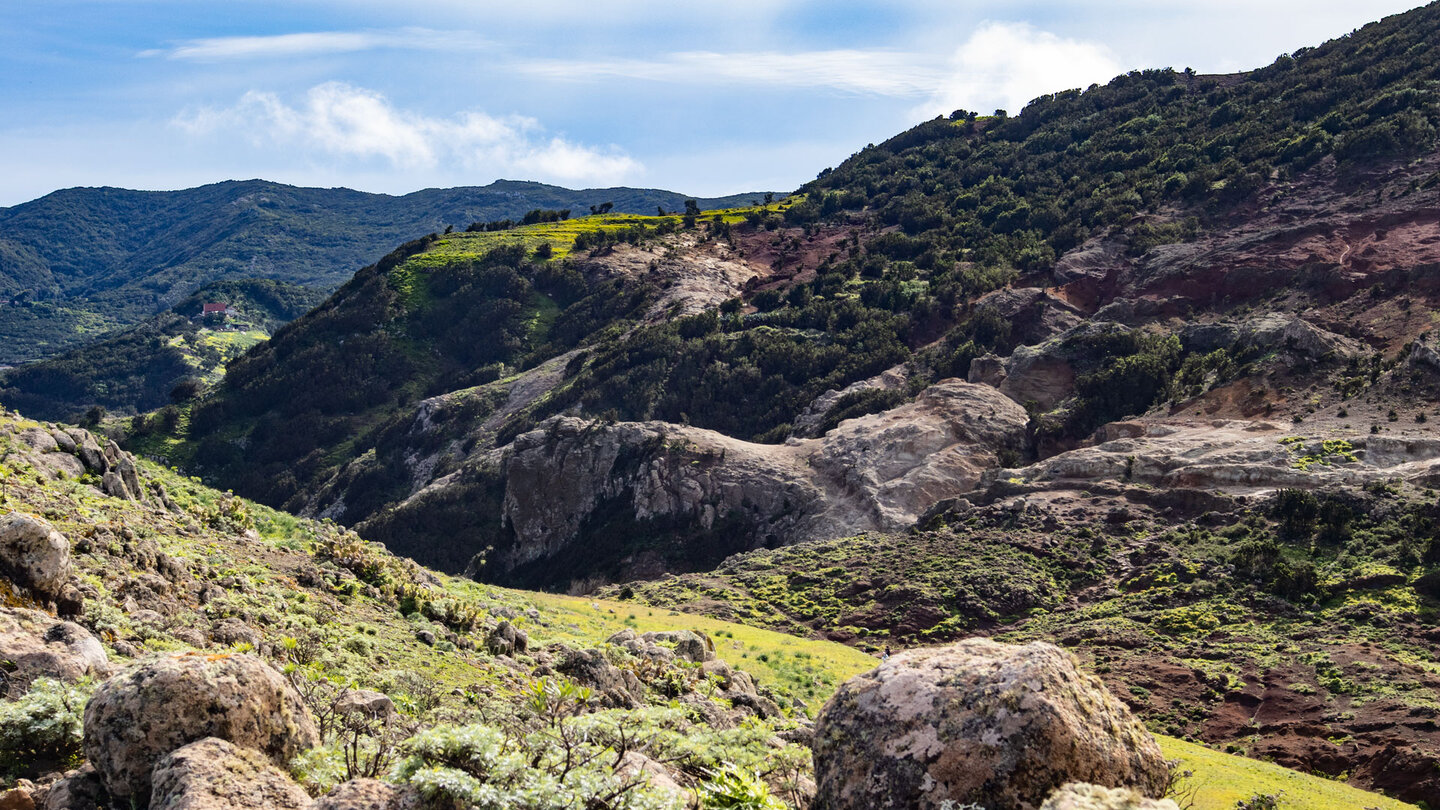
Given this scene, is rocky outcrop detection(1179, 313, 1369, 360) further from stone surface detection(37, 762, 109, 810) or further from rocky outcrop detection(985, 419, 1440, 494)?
stone surface detection(37, 762, 109, 810)

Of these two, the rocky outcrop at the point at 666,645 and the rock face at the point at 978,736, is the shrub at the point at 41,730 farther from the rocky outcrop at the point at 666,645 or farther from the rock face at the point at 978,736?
the rocky outcrop at the point at 666,645

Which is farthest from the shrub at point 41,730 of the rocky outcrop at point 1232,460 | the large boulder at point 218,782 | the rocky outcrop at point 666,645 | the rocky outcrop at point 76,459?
the rocky outcrop at point 1232,460

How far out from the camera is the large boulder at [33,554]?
9.16m

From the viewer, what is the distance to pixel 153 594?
11500mm

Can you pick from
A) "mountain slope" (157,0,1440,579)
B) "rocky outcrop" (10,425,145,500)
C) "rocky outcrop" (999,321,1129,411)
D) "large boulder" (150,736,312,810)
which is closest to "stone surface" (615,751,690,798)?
"large boulder" (150,736,312,810)

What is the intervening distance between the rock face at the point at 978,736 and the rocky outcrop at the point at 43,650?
6196 mm

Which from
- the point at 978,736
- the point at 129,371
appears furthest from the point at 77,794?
the point at 129,371

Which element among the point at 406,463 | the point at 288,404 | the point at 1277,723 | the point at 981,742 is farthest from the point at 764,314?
the point at 981,742

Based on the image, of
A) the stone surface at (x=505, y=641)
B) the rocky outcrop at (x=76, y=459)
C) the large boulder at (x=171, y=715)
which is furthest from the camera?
the rocky outcrop at (x=76, y=459)

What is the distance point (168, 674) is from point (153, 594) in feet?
21.1

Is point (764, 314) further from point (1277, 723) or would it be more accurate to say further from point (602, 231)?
point (1277, 723)

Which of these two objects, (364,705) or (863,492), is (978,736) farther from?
(863,492)

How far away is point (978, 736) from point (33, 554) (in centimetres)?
922

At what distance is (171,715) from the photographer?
5.99 meters
